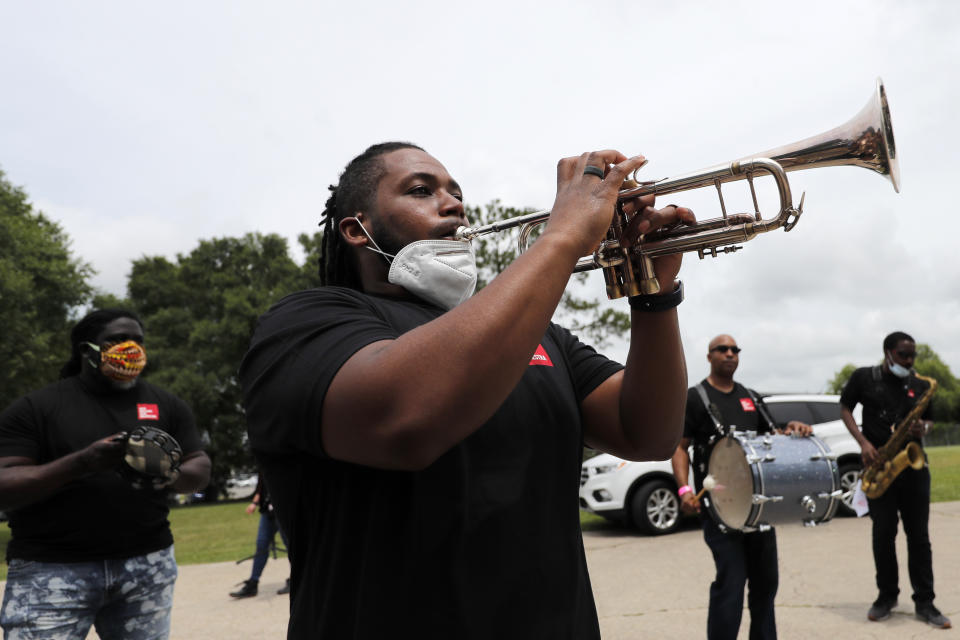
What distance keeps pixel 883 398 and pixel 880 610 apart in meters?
1.87

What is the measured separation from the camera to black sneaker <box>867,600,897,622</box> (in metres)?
6.35

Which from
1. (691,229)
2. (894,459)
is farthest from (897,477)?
(691,229)

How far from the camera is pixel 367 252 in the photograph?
2225 millimetres

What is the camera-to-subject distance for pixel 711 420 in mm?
5797

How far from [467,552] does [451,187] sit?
106cm

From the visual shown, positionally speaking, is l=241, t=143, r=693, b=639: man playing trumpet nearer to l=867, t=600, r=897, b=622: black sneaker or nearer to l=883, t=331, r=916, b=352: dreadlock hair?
l=867, t=600, r=897, b=622: black sneaker

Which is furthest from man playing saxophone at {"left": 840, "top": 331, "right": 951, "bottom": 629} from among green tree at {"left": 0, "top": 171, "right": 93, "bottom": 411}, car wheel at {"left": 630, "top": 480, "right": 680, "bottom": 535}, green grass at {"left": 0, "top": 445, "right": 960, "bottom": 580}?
→ green tree at {"left": 0, "top": 171, "right": 93, "bottom": 411}

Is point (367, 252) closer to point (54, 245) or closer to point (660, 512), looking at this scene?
point (660, 512)

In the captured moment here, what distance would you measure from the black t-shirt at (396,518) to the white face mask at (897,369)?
20.8 feet

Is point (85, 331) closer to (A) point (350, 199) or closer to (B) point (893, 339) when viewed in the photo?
(A) point (350, 199)

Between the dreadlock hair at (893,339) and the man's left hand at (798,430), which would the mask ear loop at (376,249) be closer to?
the man's left hand at (798,430)

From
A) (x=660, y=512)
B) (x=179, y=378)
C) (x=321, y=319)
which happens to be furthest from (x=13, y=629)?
(x=179, y=378)

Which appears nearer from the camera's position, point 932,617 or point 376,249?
point 376,249

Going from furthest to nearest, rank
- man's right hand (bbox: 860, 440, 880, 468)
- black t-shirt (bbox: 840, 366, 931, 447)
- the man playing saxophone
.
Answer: black t-shirt (bbox: 840, 366, 931, 447), man's right hand (bbox: 860, 440, 880, 468), the man playing saxophone
